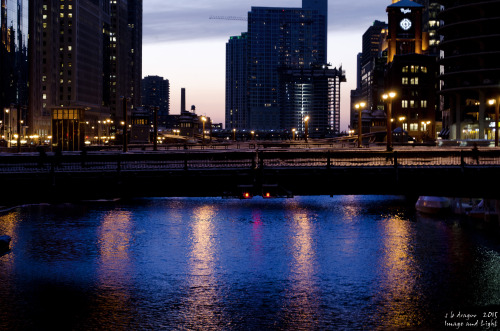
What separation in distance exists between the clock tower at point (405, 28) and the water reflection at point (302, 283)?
154 meters

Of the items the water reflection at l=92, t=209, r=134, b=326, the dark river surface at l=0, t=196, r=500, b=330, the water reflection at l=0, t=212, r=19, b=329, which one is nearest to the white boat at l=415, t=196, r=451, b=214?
the dark river surface at l=0, t=196, r=500, b=330

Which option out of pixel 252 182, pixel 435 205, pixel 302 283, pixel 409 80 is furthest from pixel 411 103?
pixel 252 182

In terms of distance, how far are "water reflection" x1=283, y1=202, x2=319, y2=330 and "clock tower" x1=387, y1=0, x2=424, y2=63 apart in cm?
15356

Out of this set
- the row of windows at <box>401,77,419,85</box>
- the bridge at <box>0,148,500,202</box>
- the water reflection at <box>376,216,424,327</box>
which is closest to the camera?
the bridge at <box>0,148,500,202</box>

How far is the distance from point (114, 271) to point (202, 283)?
667 cm

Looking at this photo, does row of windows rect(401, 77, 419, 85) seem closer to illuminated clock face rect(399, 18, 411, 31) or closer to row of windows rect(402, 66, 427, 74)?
row of windows rect(402, 66, 427, 74)

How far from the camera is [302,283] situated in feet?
122

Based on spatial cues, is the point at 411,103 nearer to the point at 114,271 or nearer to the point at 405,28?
the point at 405,28

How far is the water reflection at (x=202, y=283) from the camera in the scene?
31172 millimetres

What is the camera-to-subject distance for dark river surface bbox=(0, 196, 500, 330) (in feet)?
103

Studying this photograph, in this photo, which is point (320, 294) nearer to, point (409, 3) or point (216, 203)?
point (216, 203)

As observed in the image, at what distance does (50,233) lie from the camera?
52.8 metres

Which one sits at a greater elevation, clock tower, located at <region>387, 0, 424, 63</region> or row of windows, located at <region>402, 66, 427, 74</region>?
clock tower, located at <region>387, 0, 424, 63</region>

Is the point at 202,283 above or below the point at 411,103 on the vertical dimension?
below
